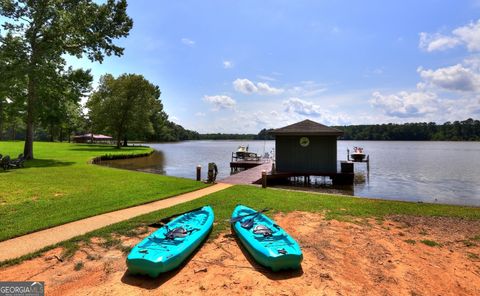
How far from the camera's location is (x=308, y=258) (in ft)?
19.5

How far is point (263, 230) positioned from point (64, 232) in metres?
4.87

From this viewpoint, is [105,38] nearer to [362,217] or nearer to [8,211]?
[8,211]

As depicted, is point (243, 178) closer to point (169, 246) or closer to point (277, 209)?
point (277, 209)

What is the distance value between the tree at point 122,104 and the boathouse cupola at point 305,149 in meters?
35.1

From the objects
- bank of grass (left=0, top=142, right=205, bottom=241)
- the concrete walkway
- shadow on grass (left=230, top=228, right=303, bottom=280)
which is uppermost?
bank of grass (left=0, top=142, right=205, bottom=241)

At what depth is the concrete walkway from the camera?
20.0 ft

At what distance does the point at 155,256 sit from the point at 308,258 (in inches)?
118

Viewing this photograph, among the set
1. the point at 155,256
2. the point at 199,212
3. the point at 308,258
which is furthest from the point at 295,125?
the point at 155,256

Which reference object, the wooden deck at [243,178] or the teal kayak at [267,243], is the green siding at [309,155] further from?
the teal kayak at [267,243]

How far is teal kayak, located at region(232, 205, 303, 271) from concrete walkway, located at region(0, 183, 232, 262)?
367 cm

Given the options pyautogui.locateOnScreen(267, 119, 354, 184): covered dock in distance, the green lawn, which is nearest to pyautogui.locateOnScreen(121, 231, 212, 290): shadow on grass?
the green lawn

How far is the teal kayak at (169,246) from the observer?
500 centimetres

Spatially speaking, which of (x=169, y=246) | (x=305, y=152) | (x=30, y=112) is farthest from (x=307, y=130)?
(x=30, y=112)

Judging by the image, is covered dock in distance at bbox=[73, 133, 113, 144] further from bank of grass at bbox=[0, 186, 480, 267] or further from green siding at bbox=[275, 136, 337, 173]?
bank of grass at bbox=[0, 186, 480, 267]
